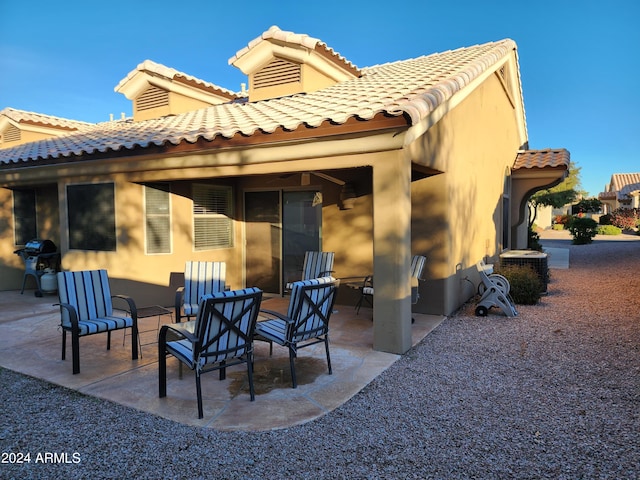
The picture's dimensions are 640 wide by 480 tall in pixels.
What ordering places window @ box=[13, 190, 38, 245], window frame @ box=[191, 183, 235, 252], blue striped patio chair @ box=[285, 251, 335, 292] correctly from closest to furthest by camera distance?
1. blue striped patio chair @ box=[285, 251, 335, 292]
2. window frame @ box=[191, 183, 235, 252]
3. window @ box=[13, 190, 38, 245]

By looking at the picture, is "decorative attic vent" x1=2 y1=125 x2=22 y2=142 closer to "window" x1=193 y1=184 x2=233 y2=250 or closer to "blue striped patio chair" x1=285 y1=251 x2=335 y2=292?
"window" x1=193 y1=184 x2=233 y2=250

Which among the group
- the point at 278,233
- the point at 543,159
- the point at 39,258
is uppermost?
the point at 543,159

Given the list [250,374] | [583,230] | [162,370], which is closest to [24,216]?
[162,370]

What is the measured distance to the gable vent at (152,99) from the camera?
11680 millimetres

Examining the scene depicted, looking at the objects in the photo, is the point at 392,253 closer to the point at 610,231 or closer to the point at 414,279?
the point at 414,279

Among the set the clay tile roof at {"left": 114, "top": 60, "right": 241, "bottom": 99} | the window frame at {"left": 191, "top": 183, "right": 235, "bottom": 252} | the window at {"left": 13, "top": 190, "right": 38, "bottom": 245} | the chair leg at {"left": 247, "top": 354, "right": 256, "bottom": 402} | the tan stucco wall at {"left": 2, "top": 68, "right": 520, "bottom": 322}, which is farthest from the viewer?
the clay tile roof at {"left": 114, "top": 60, "right": 241, "bottom": 99}

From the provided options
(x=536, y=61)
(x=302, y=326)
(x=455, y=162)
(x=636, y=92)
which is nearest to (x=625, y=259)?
(x=455, y=162)

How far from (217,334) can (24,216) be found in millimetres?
9497

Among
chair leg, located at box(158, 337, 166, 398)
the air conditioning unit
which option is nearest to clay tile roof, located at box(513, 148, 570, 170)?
the air conditioning unit

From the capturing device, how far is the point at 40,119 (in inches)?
567

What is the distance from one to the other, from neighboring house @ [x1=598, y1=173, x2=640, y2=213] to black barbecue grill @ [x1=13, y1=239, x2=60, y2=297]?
140 feet

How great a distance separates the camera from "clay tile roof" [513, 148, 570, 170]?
1148cm

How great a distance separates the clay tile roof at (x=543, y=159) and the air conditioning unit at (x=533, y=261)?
111 inches

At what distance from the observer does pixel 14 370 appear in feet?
16.5
